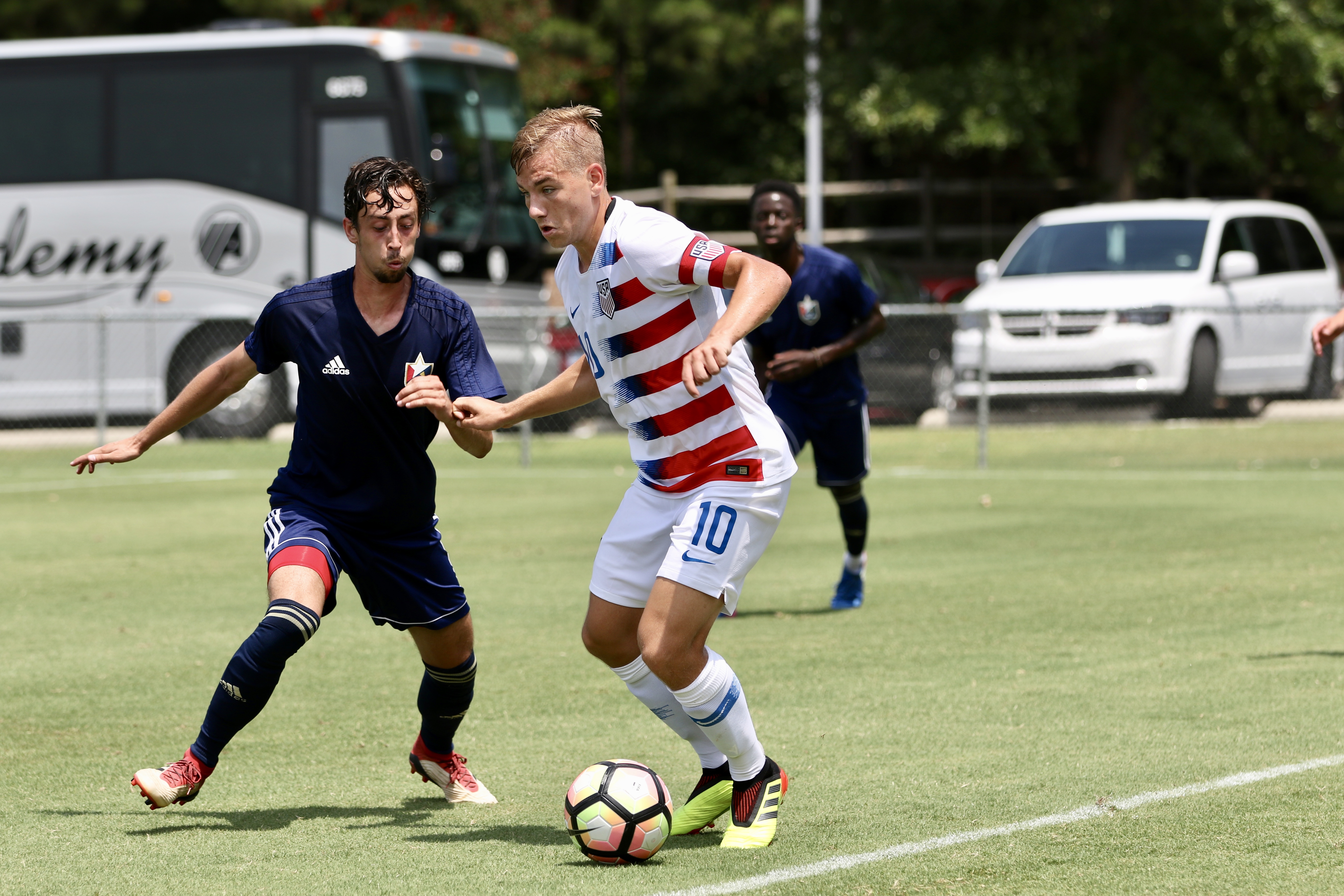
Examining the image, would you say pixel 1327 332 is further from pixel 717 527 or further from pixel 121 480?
pixel 121 480

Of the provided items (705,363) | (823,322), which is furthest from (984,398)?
(705,363)

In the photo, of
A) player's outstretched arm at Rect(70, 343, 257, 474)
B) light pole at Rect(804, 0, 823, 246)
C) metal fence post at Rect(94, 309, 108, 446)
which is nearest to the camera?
player's outstretched arm at Rect(70, 343, 257, 474)

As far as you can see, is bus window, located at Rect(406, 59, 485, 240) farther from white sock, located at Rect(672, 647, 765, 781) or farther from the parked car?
white sock, located at Rect(672, 647, 765, 781)

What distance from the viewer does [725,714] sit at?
4.79m

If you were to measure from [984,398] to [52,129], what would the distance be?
11608 millimetres

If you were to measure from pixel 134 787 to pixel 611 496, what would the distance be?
898 centimetres

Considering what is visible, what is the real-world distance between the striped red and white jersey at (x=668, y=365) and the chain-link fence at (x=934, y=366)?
1109 cm

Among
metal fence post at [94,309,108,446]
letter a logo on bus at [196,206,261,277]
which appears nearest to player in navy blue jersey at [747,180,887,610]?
metal fence post at [94,309,108,446]

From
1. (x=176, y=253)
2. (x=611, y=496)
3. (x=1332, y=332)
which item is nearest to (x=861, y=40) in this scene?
(x=176, y=253)

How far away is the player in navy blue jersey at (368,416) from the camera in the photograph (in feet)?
16.6

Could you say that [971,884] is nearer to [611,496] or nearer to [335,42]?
[611,496]

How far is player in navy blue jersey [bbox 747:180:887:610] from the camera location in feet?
29.6

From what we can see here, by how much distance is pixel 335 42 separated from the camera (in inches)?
805

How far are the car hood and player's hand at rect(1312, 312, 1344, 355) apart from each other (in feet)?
33.1
